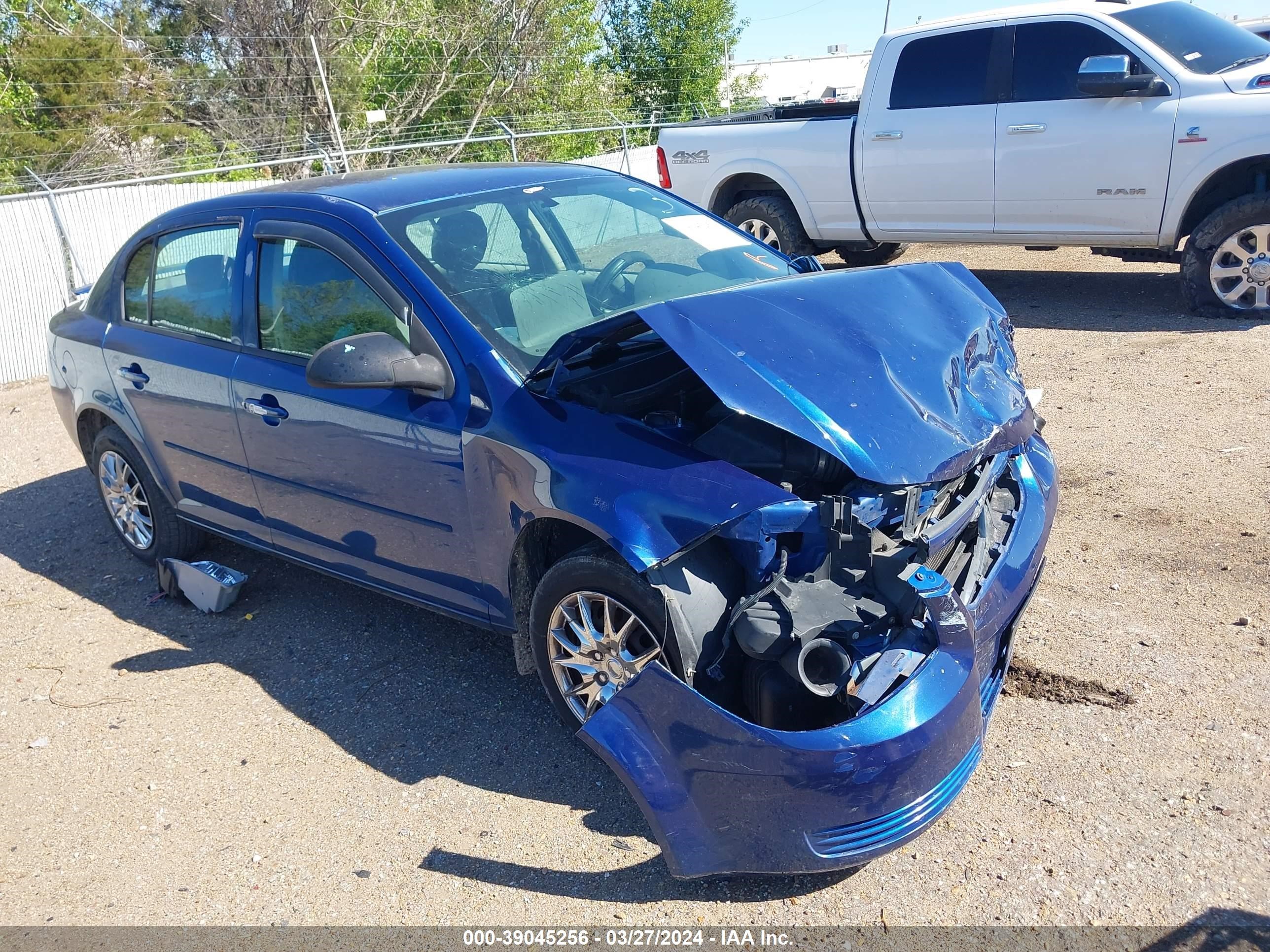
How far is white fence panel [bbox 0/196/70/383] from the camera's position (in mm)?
10562

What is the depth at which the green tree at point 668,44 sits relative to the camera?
3195cm

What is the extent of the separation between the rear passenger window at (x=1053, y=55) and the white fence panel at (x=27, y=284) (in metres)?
9.20

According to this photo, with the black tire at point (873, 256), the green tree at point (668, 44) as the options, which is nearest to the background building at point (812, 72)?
the green tree at point (668, 44)

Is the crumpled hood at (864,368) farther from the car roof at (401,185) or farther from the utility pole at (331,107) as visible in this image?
the utility pole at (331,107)

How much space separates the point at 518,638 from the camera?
362 centimetres

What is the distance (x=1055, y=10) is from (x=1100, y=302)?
2315 mm

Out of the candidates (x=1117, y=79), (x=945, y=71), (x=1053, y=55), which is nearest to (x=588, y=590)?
(x=1117, y=79)

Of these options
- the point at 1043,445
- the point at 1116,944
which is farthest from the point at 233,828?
the point at 1043,445

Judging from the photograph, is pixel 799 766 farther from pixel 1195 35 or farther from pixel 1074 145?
pixel 1195 35

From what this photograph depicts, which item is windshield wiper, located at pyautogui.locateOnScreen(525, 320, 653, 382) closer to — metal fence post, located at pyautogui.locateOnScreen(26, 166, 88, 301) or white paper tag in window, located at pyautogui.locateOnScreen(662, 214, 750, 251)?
white paper tag in window, located at pyautogui.locateOnScreen(662, 214, 750, 251)

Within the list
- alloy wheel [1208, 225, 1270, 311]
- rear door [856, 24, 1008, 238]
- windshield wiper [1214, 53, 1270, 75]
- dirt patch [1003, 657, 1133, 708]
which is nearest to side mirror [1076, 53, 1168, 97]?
windshield wiper [1214, 53, 1270, 75]

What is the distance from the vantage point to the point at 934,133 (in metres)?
8.58

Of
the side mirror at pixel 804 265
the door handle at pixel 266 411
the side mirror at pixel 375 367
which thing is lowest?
the door handle at pixel 266 411

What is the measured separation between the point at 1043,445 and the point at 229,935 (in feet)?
10.8
